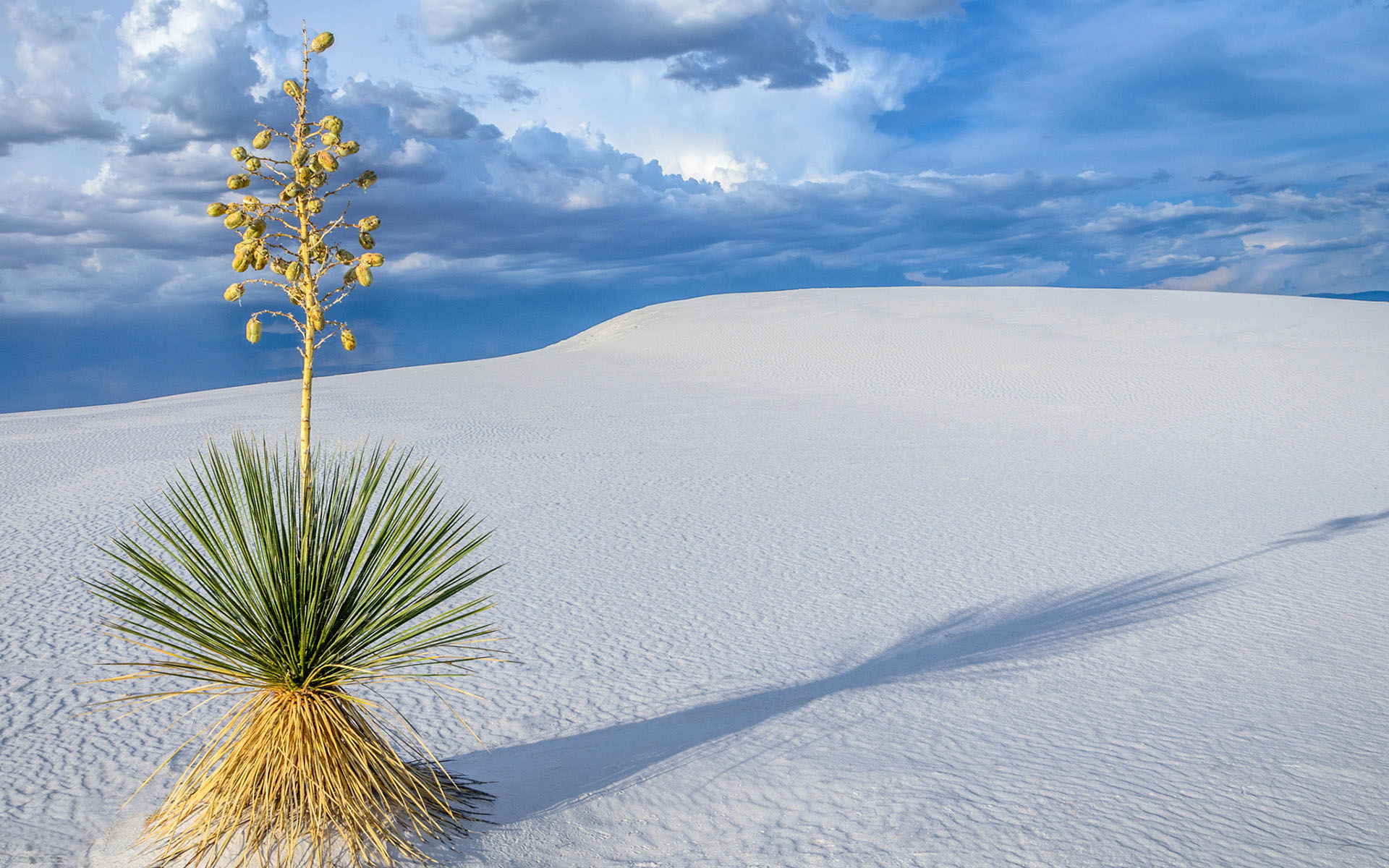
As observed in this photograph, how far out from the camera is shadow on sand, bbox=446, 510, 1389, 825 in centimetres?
438

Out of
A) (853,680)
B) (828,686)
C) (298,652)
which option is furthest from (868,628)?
(298,652)

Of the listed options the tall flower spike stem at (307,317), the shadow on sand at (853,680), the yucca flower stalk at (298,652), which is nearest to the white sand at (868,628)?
the shadow on sand at (853,680)

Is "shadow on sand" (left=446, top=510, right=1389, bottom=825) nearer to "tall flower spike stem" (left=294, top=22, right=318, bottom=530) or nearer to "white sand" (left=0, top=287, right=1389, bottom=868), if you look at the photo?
"white sand" (left=0, top=287, right=1389, bottom=868)

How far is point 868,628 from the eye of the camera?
7.16 meters

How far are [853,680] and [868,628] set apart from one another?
1.14m

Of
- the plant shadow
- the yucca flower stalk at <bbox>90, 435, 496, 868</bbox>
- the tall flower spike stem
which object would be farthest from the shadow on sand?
the tall flower spike stem

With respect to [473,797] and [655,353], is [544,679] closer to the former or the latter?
[473,797]

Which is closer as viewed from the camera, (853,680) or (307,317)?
(307,317)

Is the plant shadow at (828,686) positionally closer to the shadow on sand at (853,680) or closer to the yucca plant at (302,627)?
the shadow on sand at (853,680)

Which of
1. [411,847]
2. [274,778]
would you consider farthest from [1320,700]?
[274,778]

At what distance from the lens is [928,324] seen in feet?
94.4

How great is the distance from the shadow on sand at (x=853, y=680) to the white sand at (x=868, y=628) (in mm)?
31

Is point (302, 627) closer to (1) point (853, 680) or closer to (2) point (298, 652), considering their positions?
(2) point (298, 652)

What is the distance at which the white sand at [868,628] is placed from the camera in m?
4.04
